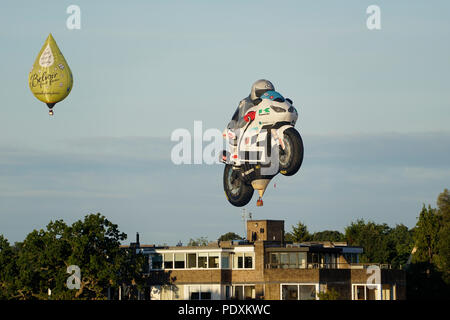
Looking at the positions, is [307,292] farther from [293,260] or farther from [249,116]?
[249,116]

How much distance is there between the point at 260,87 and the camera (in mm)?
86875

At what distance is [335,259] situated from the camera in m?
95.9

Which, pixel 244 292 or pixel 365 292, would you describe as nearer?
pixel 244 292

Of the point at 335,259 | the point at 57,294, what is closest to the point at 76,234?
the point at 57,294

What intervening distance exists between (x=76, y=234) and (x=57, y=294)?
19.9ft

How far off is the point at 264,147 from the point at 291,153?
12.8ft

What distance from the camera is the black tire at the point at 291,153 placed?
82000 mm

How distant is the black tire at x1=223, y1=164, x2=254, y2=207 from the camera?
92750 mm

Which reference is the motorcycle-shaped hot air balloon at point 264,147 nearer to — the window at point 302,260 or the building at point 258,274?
the building at point 258,274

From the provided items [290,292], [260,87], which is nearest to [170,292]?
[290,292]

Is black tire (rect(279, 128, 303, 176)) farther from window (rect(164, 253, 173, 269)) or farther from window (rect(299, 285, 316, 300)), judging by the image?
window (rect(164, 253, 173, 269))

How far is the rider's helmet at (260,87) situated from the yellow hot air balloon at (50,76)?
1866cm

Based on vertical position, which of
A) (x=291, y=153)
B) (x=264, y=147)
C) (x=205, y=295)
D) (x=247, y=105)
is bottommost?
(x=205, y=295)
